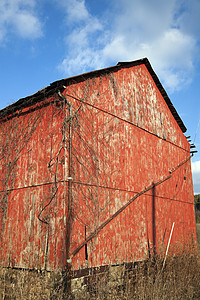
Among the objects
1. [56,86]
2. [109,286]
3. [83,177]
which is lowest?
[109,286]

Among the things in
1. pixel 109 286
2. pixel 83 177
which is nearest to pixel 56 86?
pixel 83 177

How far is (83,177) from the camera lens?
765 cm

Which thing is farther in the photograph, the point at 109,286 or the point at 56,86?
→ the point at 56,86

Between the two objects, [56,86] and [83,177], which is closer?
[83,177]

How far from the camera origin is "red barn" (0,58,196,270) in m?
7.23

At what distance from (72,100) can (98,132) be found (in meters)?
1.29

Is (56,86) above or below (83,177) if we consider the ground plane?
above

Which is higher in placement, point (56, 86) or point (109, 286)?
point (56, 86)

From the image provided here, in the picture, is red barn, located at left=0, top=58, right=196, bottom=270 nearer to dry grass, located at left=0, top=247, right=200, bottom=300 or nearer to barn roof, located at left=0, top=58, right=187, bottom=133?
barn roof, located at left=0, top=58, right=187, bottom=133

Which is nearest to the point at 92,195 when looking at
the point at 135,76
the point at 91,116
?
the point at 91,116

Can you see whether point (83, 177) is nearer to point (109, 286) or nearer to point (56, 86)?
point (56, 86)

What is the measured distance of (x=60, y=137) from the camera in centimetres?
762

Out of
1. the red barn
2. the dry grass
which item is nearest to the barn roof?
the red barn

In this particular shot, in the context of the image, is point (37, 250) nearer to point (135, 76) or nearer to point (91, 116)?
point (91, 116)
